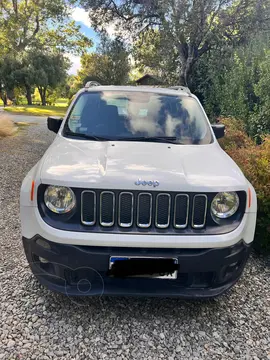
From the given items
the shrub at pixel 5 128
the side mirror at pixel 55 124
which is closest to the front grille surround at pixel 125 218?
the side mirror at pixel 55 124

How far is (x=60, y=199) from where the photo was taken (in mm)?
2322

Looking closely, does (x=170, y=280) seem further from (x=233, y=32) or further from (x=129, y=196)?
(x=233, y=32)

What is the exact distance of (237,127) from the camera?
6598mm

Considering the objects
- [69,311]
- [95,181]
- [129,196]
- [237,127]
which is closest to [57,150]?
[95,181]

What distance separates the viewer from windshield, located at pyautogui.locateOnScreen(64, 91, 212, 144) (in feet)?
10.8

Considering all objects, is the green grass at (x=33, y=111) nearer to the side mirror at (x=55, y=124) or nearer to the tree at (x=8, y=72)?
the tree at (x=8, y=72)

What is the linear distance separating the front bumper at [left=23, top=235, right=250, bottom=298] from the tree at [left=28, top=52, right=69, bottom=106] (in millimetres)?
32303

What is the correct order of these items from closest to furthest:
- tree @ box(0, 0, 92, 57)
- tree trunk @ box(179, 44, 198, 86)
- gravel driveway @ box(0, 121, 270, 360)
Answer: gravel driveway @ box(0, 121, 270, 360), tree trunk @ box(179, 44, 198, 86), tree @ box(0, 0, 92, 57)

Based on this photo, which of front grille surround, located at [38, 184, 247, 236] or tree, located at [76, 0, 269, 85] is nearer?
front grille surround, located at [38, 184, 247, 236]

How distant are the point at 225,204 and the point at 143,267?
2.66 ft

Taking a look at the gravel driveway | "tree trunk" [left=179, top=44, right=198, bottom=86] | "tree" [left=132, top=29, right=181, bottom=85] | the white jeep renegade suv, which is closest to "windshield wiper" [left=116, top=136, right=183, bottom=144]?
the white jeep renegade suv

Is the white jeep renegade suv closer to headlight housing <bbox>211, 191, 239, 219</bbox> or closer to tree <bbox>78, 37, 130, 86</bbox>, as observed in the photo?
headlight housing <bbox>211, 191, 239, 219</bbox>

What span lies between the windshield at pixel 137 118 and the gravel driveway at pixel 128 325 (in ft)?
5.28

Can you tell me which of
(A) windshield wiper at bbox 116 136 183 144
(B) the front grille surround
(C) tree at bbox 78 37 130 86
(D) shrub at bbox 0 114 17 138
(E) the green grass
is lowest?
(E) the green grass
